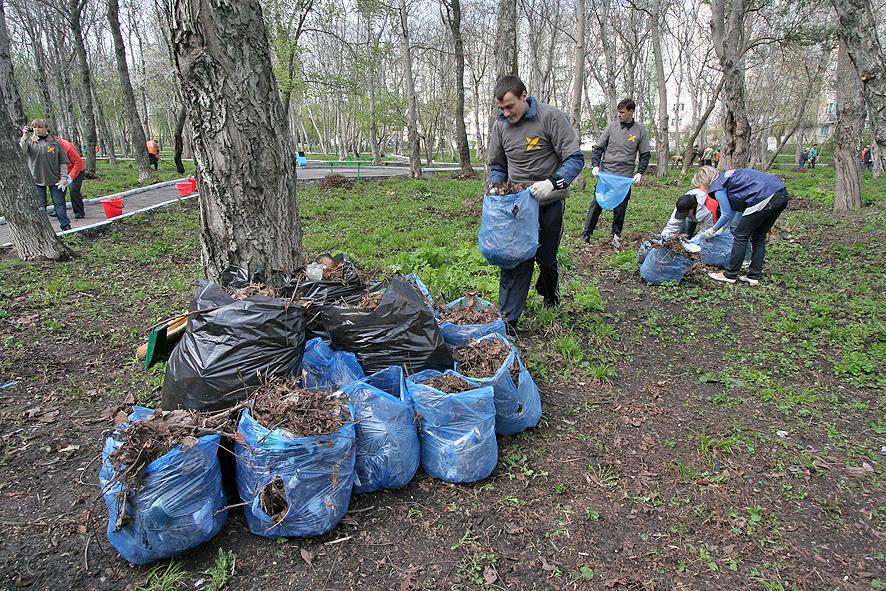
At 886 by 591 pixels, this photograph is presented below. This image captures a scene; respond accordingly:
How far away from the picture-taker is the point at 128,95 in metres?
14.3

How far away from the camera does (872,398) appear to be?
325cm

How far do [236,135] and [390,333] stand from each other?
1725 millimetres

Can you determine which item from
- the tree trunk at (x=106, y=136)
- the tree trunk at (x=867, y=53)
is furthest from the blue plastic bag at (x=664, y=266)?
the tree trunk at (x=106, y=136)

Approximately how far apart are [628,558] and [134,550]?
77.7 inches

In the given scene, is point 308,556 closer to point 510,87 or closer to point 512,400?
point 512,400

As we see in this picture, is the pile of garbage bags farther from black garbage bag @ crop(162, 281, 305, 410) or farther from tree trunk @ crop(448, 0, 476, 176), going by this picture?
tree trunk @ crop(448, 0, 476, 176)

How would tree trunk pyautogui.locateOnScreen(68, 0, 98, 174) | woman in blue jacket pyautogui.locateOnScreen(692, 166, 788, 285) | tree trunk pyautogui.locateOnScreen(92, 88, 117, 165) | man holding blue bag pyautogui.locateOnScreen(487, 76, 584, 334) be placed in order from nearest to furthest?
1. man holding blue bag pyautogui.locateOnScreen(487, 76, 584, 334)
2. woman in blue jacket pyautogui.locateOnScreen(692, 166, 788, 285)
3. tree trunk pyautogui.locateOnScreen(68, 0, 98, 174)
4. tree trunk pyautogui.locateOnScreen(92, 88, 117, 165)

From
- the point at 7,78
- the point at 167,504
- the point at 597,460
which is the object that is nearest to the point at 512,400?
the point at 597,460

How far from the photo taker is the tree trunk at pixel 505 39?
24.5 ft

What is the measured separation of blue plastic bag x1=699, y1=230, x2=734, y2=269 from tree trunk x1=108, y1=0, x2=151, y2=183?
14599 mm

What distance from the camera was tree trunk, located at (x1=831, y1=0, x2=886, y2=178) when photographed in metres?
7.25

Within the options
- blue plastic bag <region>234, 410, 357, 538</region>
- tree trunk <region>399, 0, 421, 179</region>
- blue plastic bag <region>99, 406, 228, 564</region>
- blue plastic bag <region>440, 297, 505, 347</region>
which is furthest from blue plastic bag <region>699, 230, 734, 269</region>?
tree trunk <region>399, 0, 421, 179</region>

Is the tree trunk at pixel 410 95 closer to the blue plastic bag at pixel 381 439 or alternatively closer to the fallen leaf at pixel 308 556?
the blue plastic bag at pixel 381 439

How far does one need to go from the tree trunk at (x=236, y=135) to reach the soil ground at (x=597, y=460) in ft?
3.61
